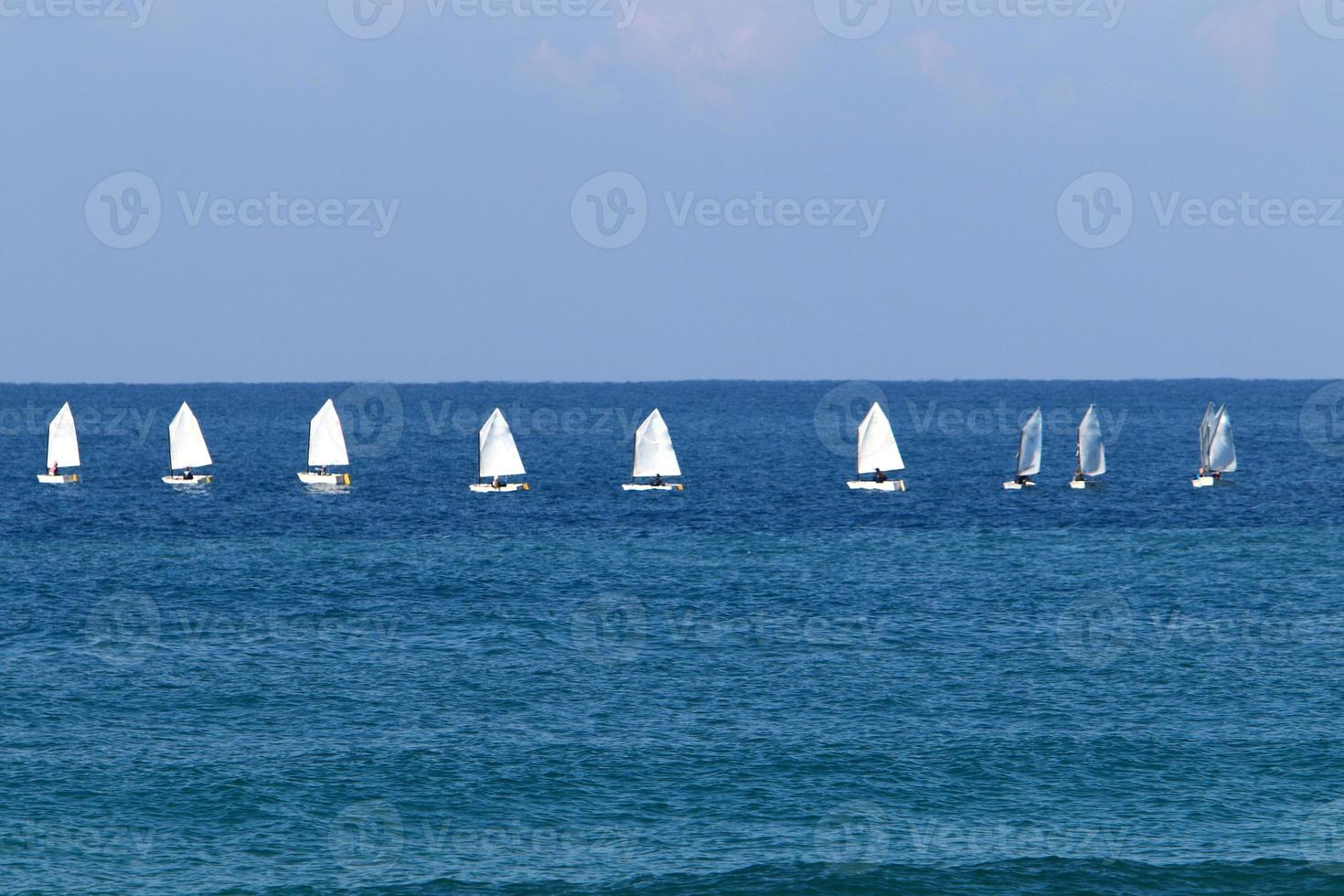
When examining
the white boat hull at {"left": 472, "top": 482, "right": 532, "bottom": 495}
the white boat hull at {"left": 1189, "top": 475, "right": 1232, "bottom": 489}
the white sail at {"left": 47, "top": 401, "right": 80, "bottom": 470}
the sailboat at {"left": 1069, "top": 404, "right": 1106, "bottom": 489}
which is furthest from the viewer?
the white sail at {"left": 47, "top": 401, "right": 80, "bottom": 470}

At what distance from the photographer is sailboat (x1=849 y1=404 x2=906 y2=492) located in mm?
127688

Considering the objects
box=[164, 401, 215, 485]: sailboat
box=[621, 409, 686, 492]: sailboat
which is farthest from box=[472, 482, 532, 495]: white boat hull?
box=[164, 401, 215, 485]: sailboat

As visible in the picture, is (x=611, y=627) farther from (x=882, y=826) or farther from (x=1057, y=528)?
(x=1057, y=528)

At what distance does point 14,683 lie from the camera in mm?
62375

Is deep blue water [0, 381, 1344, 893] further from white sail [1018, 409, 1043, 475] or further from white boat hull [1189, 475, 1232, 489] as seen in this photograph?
white boat hull [1189, 475, 1232, 489]

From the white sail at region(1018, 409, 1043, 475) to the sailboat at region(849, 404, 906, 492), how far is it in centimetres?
1034

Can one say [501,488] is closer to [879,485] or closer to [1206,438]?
[879,485]

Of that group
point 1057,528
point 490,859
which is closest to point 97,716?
point 490,859

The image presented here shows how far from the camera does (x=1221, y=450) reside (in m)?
135

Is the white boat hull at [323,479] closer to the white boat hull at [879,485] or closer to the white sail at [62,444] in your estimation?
the white sail at [62,444]

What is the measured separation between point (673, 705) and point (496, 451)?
6920 cm

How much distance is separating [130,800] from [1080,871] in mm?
29039

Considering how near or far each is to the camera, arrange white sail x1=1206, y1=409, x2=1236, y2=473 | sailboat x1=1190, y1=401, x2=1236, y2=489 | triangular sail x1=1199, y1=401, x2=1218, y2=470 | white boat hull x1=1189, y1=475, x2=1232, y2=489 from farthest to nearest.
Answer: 1. triangular sail x1=1199, y1=401, x2=1218, y2=470
2. white sail x1=1206, y1=409, x2=1236, y2=473
3. sailboat x1=1190, y1=401, x2=1236, y2=489
4. white boat hull x1=1189, y1=475, x2=1232, y2=489

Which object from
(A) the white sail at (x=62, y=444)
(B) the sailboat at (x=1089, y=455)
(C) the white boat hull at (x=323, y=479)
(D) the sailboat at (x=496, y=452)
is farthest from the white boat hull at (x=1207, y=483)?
(A) the white sail at (x=62, y=444)
